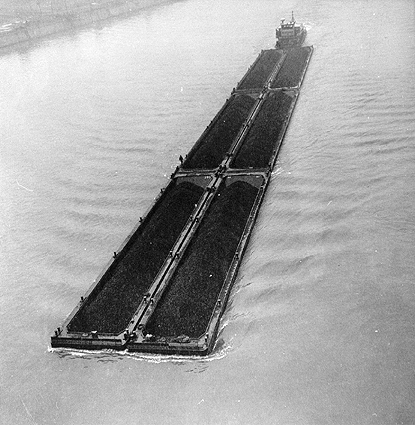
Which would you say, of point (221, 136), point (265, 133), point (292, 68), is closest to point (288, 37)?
point (292, 68)

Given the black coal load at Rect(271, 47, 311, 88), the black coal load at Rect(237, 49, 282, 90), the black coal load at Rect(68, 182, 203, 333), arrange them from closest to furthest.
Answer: the black coal load at Rect(68, 182, 203, 333)
the black coal load at Rect(271, 47, 311, 88)
the black coal load at Rect(237, 49, 282, 90)

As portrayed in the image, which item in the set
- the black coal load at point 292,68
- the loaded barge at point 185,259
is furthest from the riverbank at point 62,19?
the loaded barge at point 185,259

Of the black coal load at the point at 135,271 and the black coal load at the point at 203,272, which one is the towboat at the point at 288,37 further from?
the black coal load at the point at 135,271

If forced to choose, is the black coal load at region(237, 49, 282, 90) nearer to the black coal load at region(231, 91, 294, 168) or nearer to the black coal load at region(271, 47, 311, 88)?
the black coal load at region(271, 47, 311, 88)

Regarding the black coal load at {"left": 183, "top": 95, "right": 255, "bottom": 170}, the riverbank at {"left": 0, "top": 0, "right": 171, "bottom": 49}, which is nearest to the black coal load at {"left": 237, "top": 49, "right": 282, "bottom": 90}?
the black coal load at {"left": 183, "top": 95, "right": 255, "bottom": 170}

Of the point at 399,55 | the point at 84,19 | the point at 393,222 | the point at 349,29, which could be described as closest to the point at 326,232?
the point at 393,222

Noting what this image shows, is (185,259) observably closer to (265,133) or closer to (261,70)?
(265,133)
